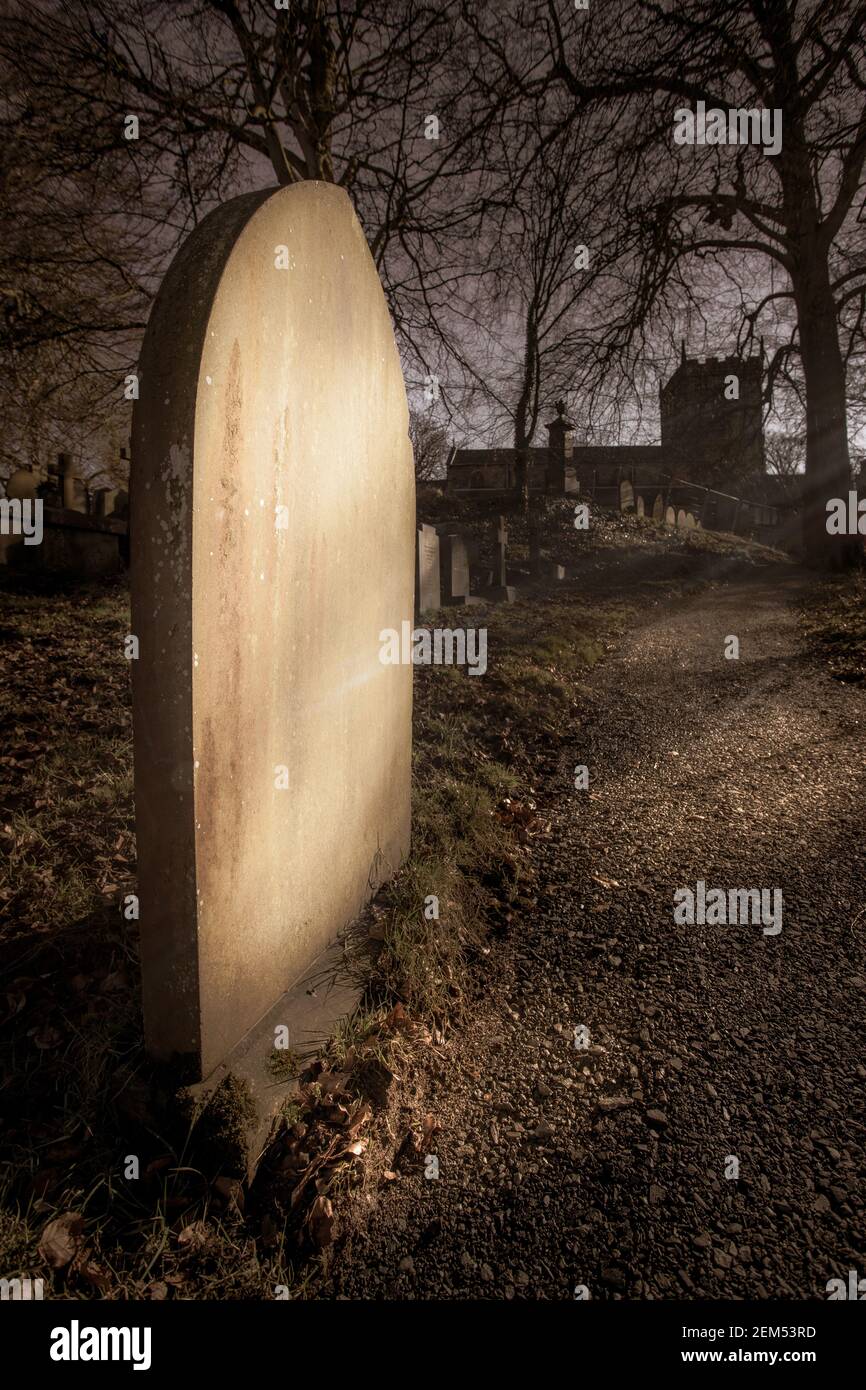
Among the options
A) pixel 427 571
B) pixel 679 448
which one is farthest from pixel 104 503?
pixel 679 448

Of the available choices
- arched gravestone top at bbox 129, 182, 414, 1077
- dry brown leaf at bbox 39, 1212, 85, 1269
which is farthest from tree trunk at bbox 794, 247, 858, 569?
dry brown leaf at bbox 39, 1212, 85, 1269

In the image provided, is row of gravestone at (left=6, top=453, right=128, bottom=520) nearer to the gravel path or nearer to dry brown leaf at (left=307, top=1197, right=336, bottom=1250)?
the gravel path

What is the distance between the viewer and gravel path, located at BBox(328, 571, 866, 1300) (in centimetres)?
152

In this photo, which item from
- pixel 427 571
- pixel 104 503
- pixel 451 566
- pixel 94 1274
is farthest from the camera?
pixel 104 503

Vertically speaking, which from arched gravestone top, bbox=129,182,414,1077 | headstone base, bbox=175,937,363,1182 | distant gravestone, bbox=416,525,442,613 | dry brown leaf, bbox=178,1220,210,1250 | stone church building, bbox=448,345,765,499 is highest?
stone church building, bbox=448,345,765,499

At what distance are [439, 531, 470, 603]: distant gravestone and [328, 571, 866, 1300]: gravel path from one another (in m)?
6.46

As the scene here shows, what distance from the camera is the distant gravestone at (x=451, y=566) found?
32.3 feet

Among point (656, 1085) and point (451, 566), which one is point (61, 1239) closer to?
point (656, 1085)

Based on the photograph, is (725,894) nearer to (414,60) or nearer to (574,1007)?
(574,1007)

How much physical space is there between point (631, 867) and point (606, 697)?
286 cm

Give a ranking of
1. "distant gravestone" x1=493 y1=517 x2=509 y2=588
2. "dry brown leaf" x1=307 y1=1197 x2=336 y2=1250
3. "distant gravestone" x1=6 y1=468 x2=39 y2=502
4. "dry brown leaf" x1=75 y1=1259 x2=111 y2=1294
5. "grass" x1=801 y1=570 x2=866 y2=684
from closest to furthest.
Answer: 1. "dry brown leaf" x1=75 y1=1259 x2=111 y2=1294
2. "dry brown leaf" x1=307 y1=1197 x2=336 y2=1250
3. "grass" x1=801 y1=570 x2=866 y2=684
4. "distant gravestone" x1=493 y1=517 x2=509 y2=588
5. "distant gravestone" x1=6 y1=468 x2=39 y2=502

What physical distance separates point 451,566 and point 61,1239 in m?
8.97

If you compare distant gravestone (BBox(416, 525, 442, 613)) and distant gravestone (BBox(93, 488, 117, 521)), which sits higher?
distant gravestone (BBox(93, 488, 117, 521))

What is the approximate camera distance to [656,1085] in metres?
1.98
